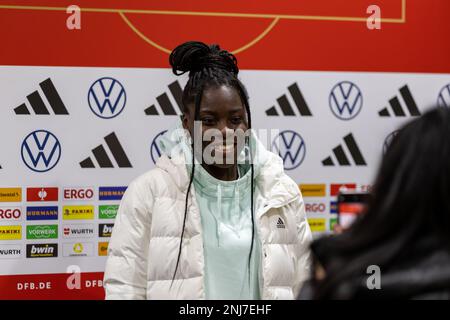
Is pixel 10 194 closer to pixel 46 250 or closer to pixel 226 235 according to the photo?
pixel 46 250

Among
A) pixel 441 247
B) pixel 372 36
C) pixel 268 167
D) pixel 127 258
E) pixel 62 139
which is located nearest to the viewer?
pixel 441 247

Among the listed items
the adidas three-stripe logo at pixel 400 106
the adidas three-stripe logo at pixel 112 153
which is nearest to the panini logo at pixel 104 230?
the adidas three-stripe logo at pixel 112 153

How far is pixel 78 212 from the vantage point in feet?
7.68

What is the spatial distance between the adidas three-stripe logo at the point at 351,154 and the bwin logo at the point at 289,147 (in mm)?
118

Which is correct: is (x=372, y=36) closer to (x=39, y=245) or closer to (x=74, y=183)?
(x=74, y=183)

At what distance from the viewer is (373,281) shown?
852 mm

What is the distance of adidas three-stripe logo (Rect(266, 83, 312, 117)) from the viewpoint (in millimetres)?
2459

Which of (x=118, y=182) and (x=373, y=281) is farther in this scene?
(x=118, y=182)

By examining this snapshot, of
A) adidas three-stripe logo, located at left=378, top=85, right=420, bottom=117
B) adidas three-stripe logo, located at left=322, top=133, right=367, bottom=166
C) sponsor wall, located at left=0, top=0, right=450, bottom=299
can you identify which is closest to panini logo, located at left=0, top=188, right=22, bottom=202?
sponsor wall, located at left=0, top=0, right=450, bottom=299

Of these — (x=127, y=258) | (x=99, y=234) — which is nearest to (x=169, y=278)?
(x=127, y=258)

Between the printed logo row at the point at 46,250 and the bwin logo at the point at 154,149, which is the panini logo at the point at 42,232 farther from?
the bwin logo at the point at 154,149

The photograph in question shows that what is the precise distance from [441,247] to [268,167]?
42.1 inches

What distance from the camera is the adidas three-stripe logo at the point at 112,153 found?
2.34 m

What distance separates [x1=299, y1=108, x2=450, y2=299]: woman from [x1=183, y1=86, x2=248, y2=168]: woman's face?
0.93m
